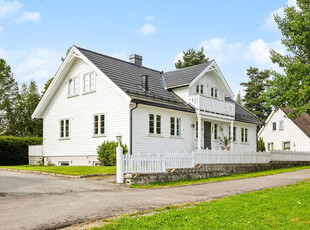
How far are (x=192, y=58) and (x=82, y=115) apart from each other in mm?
34630

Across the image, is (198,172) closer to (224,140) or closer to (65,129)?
(224,140)

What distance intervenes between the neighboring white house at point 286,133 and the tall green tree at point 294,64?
2492 centimetres

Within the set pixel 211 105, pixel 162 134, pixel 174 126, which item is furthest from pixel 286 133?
pixel 162 134

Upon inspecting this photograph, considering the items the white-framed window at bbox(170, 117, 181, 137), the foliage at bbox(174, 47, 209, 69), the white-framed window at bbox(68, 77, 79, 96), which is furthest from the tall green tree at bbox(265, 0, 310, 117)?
the foliage at bbox(174, 47, 209, 69)

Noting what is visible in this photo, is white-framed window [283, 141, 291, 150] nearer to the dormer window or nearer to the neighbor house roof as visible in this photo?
the neighbor house roof

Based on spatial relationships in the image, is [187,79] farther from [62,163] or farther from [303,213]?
[303,213]

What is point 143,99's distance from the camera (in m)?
22.0

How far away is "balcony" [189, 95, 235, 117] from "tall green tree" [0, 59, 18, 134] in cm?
3580

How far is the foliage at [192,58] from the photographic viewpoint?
55.2 meters

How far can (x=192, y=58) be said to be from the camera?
184 ft

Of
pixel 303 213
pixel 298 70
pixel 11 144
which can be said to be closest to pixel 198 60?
pixel 11 144

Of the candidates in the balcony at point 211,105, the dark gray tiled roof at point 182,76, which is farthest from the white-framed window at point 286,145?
the dark gray tiled roof at point 182,76

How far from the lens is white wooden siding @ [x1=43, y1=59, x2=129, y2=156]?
21.7 meters

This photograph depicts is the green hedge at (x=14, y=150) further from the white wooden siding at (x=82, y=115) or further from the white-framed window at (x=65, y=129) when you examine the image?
the white-framed window at (x=65, y=129)
